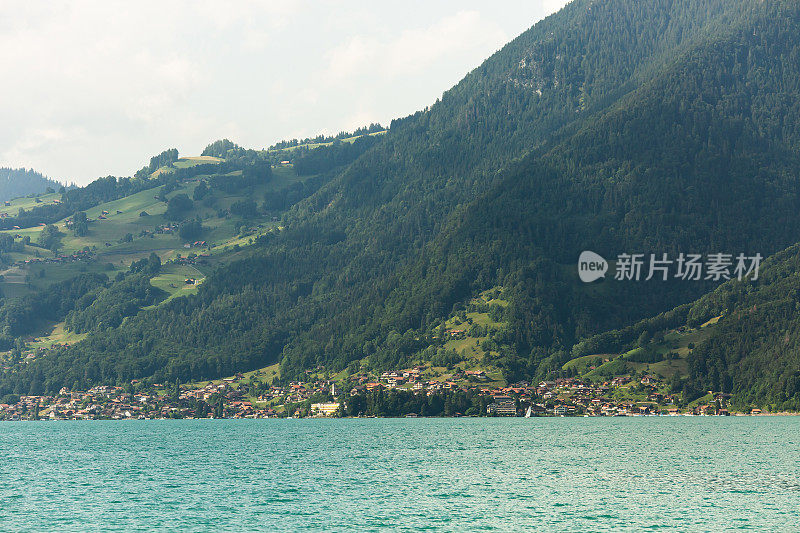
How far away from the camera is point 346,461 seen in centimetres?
12369

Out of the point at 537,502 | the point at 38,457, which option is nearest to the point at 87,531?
the point at 537,502

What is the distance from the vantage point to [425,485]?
93812mm

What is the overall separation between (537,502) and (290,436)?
391 feet

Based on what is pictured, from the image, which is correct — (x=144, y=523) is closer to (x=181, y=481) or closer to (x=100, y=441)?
(x=181, y=481)

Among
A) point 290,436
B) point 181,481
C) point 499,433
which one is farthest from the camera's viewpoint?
point 290,436

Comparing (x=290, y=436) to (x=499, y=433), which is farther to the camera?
(x=290, y=436)

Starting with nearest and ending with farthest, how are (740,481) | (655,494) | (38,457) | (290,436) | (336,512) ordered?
(336,512)
(655,494)
(740,481)
(38,457)
(290,436)

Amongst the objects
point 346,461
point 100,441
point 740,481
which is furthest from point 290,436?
point 740,481

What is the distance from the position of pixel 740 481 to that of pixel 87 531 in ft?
208

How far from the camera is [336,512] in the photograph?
253ft

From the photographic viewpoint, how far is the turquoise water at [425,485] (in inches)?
2847

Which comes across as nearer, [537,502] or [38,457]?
[537,502]

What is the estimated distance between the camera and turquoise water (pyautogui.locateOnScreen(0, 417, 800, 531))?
72.3 m

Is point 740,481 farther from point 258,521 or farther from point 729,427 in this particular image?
point 729,427
